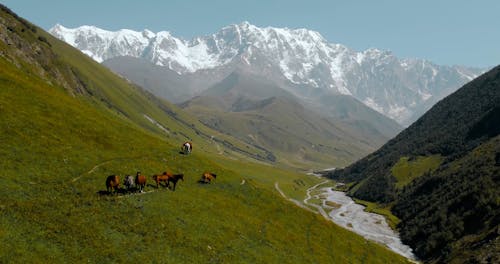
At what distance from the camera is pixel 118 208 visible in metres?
45.2

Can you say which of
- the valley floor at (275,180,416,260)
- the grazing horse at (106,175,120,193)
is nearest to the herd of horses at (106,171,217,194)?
the grazing horse at (106,175,120,193)

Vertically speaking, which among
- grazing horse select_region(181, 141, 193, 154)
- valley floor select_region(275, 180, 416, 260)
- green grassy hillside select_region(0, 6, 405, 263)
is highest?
grazing horse select_region(181, 141, 193, 154)

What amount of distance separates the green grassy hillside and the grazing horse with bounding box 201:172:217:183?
57.1 inches

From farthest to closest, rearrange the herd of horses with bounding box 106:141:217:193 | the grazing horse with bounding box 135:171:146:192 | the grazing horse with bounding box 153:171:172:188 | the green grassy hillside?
the grazing horse with bounding box 153:171:172:188 → the grazing horse with bounding box 135:171:146:192 → the herd of horses with bounding box 106:141:217:193 → the green grassy hillside

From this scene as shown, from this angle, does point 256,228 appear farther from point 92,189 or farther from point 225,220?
point 92,189

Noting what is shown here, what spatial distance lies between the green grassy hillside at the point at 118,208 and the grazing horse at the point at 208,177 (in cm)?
145

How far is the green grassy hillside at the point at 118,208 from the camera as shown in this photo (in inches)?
1484

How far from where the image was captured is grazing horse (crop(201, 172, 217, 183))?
67.6 metres

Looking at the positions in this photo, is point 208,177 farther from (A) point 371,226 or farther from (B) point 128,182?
(A) point 371,226

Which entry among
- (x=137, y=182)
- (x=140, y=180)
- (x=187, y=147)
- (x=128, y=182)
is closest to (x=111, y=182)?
(x=128, y=182)

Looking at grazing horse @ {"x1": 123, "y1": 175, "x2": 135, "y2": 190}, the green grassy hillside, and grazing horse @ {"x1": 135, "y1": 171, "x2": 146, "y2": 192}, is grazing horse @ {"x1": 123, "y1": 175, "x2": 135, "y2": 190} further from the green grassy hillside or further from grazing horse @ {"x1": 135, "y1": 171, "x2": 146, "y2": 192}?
the green grassy hillside

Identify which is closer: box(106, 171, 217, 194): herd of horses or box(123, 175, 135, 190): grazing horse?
box(106, 171, 217, 194): herd of horses

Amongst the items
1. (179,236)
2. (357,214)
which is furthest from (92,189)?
(357,214)

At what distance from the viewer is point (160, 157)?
72.0 m
